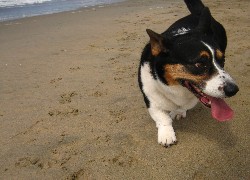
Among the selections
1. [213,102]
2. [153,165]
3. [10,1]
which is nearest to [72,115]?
[153,165]

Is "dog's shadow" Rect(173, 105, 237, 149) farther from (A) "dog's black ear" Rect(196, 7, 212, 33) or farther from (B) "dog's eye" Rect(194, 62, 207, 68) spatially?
(A) "dog's black ear" Rect(196, 7, 212, 33)

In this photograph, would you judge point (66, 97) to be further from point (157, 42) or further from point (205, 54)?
point (205, 54)

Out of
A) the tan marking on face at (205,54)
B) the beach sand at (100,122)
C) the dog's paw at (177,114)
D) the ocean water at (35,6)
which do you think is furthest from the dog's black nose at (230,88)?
the ocean water at (35,6)

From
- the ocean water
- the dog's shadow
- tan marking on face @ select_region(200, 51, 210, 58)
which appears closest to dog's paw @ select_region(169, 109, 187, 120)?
the dog's shadow

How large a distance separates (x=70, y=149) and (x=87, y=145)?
0.18 m

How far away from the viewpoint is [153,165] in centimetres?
294

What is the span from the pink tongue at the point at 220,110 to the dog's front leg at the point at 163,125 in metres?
0.55

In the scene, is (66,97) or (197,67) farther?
(66,97)

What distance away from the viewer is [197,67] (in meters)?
2.80

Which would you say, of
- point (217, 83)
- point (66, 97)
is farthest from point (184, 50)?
point (66, 97)

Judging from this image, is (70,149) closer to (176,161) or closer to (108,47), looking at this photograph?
(176,161)

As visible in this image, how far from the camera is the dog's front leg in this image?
10.6ft

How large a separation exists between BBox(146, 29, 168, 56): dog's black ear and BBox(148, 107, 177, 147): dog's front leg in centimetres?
68

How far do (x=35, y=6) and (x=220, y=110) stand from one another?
563 inches
